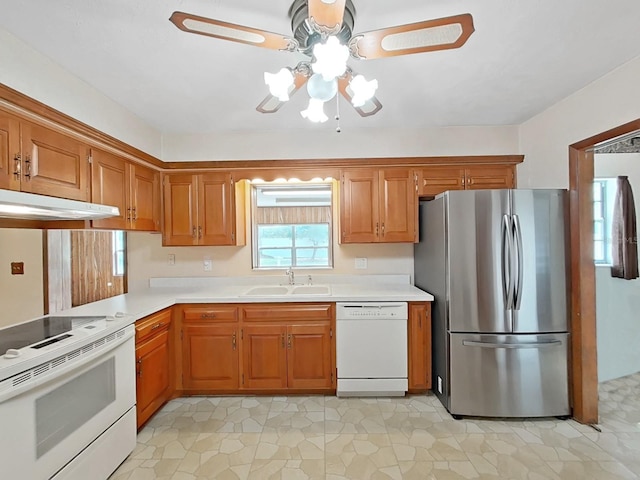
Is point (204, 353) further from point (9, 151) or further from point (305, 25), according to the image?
point (305, 25)

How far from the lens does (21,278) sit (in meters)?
1.76

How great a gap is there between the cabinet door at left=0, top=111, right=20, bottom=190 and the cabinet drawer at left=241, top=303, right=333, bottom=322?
5.35ft

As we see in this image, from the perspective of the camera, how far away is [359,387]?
8.36ft

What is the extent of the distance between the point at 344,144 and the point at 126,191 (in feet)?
6.28

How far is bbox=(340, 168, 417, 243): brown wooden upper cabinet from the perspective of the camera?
2.83 m

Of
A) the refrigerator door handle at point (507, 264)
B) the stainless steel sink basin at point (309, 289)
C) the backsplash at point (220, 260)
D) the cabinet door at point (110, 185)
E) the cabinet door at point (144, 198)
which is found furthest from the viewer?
the backsplash at point (220, 260)

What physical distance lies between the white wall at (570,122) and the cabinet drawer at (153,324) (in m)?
3.32

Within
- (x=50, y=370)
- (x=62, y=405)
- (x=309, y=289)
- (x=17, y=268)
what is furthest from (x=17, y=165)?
(x=309, y=289)

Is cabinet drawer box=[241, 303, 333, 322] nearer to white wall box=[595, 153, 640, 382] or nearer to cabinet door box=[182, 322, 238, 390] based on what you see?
cabinet door box=[182, 322, 238, 390]

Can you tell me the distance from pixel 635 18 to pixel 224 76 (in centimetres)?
217

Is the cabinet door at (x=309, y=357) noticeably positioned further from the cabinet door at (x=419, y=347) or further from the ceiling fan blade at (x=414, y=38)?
the ceiling fan blade at (x=414, y=38)

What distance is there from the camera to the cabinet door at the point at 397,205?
2.83 metres

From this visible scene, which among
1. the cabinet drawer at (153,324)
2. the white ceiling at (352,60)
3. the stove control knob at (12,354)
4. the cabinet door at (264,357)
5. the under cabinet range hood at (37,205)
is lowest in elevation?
the cabinet door at (264,357)

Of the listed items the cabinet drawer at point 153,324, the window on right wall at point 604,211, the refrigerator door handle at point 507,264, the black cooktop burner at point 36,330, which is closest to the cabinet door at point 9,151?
the black cooktop burner at point 36,330
